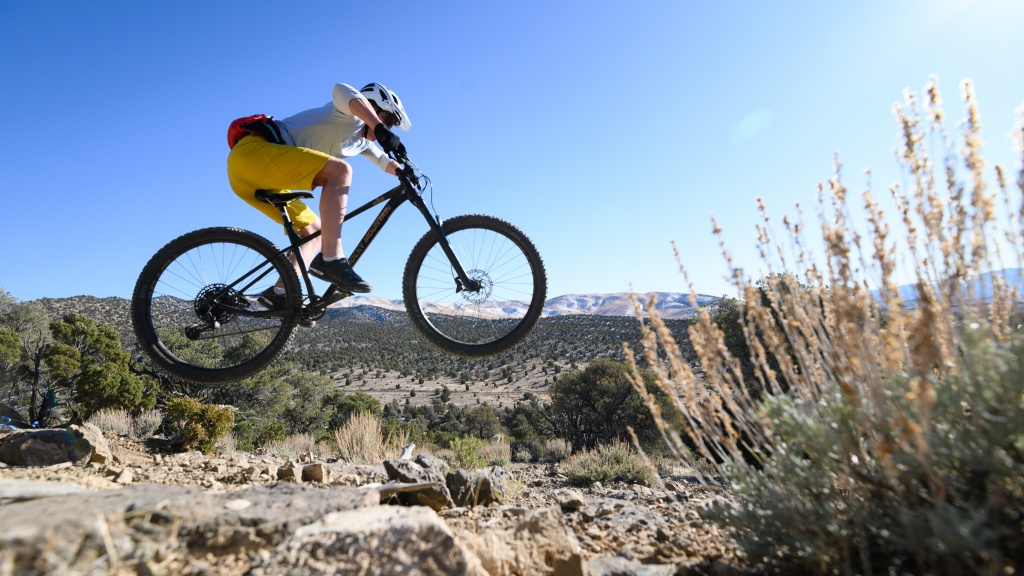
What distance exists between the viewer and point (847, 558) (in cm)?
166

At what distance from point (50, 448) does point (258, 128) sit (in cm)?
316

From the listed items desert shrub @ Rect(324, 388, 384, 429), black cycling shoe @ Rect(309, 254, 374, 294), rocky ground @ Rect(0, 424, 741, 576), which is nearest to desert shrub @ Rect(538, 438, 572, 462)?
desert shrub @ Rect(324, 388, 384, 429)

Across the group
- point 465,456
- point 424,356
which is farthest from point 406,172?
point 424,356

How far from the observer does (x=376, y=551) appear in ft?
5.71

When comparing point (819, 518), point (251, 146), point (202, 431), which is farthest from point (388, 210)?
point (202, 431)

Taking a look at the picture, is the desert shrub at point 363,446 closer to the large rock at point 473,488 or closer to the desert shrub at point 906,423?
the large rock at point 473,488

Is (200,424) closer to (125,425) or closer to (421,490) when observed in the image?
(125,425)

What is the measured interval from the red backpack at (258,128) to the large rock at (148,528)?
2768 mm

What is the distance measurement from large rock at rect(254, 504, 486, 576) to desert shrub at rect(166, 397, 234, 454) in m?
6.89

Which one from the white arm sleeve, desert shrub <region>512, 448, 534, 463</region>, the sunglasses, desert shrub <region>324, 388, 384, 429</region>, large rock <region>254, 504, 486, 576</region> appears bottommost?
desert shrub <region>512, 448, 534, 463</region>

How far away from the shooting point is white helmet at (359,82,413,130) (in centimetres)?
417

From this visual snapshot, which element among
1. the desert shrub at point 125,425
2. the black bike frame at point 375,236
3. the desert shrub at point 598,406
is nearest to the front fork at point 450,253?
the black bike frame at point 375,236

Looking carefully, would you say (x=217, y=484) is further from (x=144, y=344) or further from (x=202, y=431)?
(x=202, y=431)

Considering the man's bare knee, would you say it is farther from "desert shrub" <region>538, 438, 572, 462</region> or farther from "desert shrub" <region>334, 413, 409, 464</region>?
"desert shrub" <region>538, 438, 572, 462</region>
